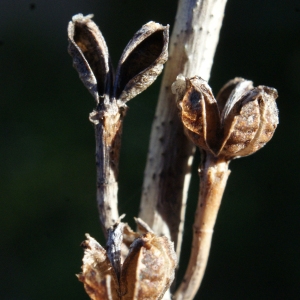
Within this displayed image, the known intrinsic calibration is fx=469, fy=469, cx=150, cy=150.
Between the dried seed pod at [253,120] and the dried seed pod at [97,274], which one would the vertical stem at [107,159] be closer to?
the dried seed pod at [97,274]

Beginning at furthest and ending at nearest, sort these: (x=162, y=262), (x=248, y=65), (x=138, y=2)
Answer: (x=138, y=2) < (x=248, y=65) < (x=162, y=262)

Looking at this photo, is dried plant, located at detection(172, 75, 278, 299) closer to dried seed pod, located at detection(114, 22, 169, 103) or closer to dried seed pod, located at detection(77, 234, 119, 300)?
dried seed pod, located at detection(114, 22, 169, 103)

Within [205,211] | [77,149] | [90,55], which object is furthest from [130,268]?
[77,149]

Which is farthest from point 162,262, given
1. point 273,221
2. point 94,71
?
point 273,221

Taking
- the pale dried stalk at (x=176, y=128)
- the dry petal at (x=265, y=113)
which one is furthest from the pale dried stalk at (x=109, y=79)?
the dry petal at (x=265, y=113)

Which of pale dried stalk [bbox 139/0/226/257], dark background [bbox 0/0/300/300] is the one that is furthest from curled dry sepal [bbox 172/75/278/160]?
dark background [bbox 0/0/300/300]

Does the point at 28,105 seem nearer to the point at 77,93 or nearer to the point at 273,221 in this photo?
the point at 77,93
